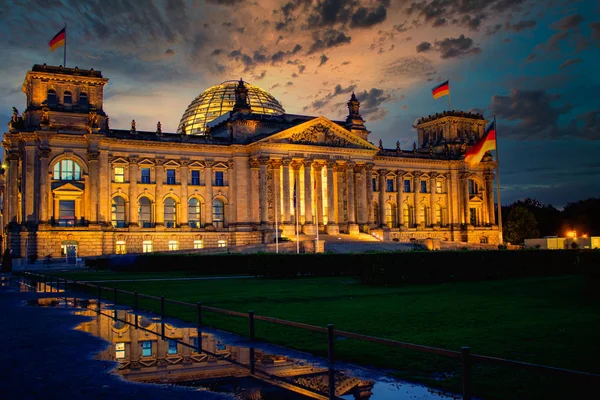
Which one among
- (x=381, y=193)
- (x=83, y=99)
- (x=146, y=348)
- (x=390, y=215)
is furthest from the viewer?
(x=390, y=215)

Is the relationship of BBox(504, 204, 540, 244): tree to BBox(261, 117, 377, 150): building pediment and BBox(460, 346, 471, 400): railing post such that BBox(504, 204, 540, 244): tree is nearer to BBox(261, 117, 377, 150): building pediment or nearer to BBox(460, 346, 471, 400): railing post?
BBox(261, 117, 377, 150): building pediment

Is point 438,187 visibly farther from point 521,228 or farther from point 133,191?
point 133,191

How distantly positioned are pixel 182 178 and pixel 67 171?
48.4 feet

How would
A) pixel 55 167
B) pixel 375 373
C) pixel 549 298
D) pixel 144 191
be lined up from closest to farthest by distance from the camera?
pixel 375 373, pixel 549 298, pixel 55 167, pixel 144 191

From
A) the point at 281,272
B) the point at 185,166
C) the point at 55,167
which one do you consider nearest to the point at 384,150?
the point at 185,166

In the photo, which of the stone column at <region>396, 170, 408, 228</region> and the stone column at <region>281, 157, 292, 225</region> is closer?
the stone column at <region>281, 157, 292, 225</region>

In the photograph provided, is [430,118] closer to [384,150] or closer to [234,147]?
[384,150]

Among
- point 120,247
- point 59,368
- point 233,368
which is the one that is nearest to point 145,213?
point 120,247

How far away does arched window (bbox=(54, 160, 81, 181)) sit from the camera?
78688 millimetres

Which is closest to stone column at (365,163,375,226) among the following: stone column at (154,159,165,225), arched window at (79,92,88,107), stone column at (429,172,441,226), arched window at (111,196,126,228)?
stone column at (429,172,441,226)

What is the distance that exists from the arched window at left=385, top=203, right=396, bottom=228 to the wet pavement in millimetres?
83187

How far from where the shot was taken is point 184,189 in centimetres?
8644

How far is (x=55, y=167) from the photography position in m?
78.5

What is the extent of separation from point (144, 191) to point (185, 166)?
6.48m
